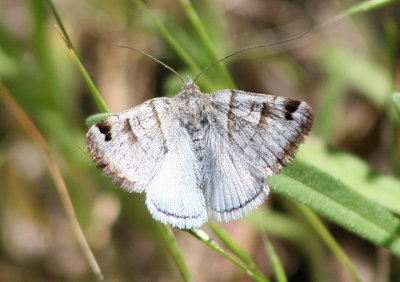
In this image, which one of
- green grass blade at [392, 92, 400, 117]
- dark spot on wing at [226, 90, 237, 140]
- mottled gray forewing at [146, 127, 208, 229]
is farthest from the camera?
dark spot on wing at [226, 90, 237, 140]

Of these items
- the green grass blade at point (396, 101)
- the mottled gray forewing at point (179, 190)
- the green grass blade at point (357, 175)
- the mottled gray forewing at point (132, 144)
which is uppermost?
the mottled gray forewing at point (132, 144)

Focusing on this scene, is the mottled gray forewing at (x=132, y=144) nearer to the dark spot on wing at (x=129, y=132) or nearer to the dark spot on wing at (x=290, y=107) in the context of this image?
the dark spot on wing at (x=129, y=132)

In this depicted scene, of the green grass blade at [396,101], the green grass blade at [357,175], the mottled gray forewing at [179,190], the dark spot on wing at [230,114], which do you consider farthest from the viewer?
the green grass blade at [357,175]

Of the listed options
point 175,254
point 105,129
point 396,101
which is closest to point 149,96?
point 105,129

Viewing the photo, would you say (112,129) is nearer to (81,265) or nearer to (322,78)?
(81,265)

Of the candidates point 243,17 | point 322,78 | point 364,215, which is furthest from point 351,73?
point 364,215

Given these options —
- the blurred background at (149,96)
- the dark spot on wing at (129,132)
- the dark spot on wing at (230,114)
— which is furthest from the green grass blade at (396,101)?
the dark spot on wing at (129,132)

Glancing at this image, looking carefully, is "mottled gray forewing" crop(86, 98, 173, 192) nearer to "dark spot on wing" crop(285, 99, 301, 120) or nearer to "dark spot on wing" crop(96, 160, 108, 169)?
"dark spot on wing" crop(96, 160, 108, 169)

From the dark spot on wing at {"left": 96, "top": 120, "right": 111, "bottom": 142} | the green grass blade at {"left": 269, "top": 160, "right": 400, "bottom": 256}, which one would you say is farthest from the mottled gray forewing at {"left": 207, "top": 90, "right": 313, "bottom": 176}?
the dark spot on wing at {"left": 96, "top": 120, "right": 111, "bottom": 142}

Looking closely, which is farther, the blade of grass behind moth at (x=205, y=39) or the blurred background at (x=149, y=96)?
the blurred background at (x=149, y=96)
